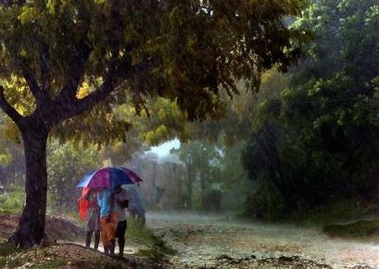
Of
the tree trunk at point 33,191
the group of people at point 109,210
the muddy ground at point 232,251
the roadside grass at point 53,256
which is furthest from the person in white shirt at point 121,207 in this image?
the tree trunk at point 33,191

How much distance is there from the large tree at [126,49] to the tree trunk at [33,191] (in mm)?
Answer: 18

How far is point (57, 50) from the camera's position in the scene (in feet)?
29.3

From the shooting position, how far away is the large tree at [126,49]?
8109 mm

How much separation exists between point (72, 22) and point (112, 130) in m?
4.54

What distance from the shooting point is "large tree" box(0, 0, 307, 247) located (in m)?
8.11

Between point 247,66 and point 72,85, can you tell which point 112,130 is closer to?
point 72,85

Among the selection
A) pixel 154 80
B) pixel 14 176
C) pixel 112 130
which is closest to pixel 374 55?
pixel 112 130

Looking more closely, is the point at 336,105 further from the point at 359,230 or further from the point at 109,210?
the point at 109,210

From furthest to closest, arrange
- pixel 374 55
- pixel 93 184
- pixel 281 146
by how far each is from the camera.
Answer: pixel 281 146
pixel 374 55
pixel 93 184

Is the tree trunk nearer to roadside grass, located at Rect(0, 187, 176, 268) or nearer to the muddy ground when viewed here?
roadside grass, located at Rect(0, 187, 176, 268)

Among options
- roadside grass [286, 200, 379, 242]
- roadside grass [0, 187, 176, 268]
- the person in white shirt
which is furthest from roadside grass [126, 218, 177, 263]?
roadside grass [286, 200, 379, 242]

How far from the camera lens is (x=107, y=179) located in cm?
948

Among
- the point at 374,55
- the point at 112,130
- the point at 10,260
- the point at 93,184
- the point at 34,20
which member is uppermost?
the point at 374,55

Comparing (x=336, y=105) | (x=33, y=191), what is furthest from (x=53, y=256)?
(x=336, y=105)
